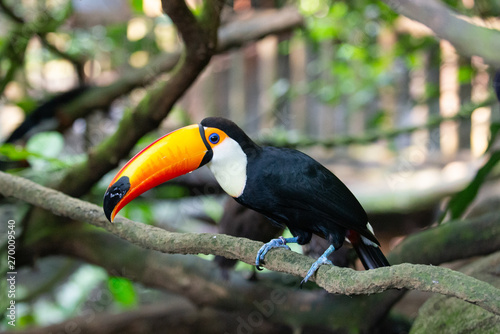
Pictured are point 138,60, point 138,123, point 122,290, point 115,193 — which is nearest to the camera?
point 115,193

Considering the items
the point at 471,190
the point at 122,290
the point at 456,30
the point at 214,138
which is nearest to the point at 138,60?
the point at 122,290

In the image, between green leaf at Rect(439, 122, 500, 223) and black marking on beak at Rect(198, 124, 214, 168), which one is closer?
black marking on beak at Rect(198, 124, 214, 168)

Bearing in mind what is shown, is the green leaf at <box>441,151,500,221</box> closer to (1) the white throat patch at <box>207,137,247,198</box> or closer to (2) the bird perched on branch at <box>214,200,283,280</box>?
(2) the bird perched on branch at <box>214,200,283,280</box>

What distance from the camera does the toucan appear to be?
3.20 feet

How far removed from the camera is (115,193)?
3.14 feet

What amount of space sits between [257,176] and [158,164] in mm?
191

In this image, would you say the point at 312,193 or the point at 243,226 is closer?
the point at 312,193

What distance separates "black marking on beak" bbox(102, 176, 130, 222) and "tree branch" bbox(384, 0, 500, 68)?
63 centimetres

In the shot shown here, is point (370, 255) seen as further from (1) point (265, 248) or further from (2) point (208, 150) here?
(2) point (208, 150)

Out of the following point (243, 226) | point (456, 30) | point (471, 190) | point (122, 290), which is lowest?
point (122, 290)

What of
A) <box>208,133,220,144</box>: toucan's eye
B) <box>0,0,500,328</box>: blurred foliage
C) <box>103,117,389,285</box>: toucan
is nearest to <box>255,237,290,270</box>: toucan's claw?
<box>103,117,389,285</box>: toucan

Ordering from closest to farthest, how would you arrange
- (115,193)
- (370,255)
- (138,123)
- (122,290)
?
(115,193)
(370,255)
(138,123)
(122,290)

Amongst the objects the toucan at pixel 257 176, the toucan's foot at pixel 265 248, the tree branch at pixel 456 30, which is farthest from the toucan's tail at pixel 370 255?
the tree branch at pixel 456 30

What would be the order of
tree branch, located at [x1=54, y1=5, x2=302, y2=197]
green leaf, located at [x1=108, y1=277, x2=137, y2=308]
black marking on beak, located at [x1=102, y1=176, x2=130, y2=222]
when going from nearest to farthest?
black marking on beak, located at [x1=102, y1=176, x2=130, y2=222], tree branch, located at [x1=54, y1=5, x2=302, y2=197], green leaf, located at [x1=108, y1=277, x2=137, y2=308]
